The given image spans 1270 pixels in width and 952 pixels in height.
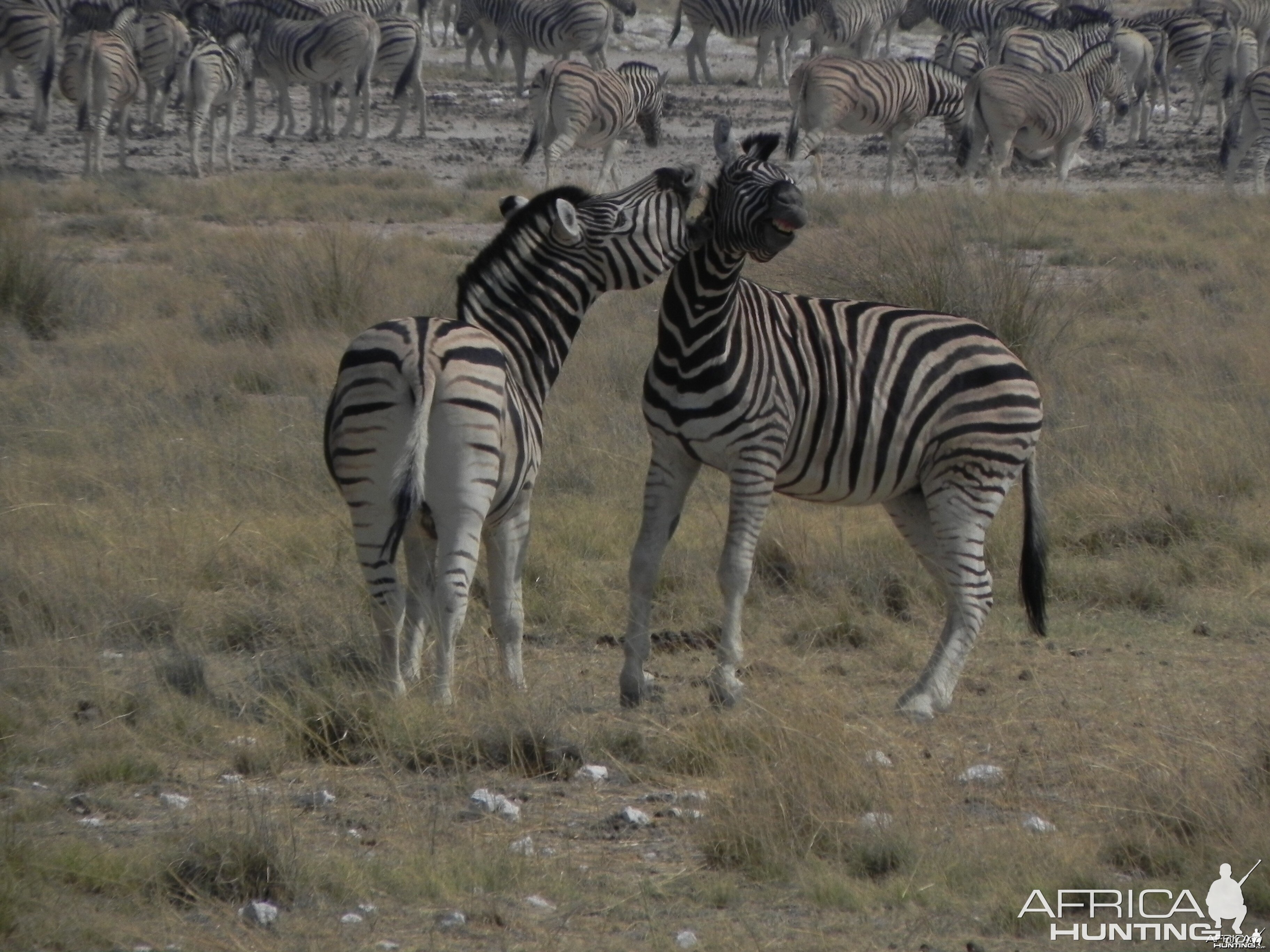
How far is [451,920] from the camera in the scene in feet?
11.9

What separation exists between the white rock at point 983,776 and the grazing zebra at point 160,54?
20.1m

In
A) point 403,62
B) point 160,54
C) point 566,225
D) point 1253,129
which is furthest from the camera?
point 403,62

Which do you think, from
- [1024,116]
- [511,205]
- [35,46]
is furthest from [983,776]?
[35,46]

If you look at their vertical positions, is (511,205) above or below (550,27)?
below

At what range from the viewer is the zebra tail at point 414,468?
4.46m

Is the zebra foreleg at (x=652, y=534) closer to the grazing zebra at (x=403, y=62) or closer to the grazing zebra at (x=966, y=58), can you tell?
the grazing zebra at (x=966, y=58)

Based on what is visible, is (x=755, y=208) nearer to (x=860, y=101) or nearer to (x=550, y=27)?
(x=860, y=101)

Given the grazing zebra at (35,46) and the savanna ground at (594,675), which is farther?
the grazing zebra at (35,46)

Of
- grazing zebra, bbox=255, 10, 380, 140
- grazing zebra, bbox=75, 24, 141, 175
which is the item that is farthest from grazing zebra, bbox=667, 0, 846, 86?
grazing zebra, bbox=75, 24, 141, 175

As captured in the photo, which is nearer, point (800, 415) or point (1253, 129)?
point (800, 415)

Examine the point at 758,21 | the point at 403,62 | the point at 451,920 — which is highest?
the point at 758,21

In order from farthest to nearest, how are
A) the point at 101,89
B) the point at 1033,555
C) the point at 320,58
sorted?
the point at 320,58 → the point at 101,89 → the point at 1033,555

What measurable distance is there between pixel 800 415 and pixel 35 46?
19392 millimetres

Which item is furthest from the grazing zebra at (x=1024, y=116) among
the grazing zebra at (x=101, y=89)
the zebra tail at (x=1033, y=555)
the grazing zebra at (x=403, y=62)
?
the zebra tail at (x=1033, y=555)
